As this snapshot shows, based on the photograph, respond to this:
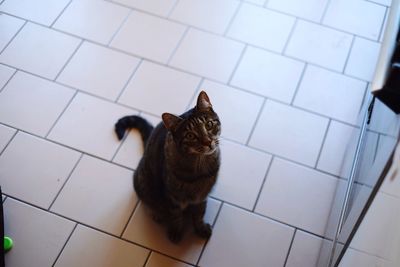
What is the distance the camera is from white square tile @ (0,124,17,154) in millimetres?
1679

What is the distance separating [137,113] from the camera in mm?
1767

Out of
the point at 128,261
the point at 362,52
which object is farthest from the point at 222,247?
the point at 362,52

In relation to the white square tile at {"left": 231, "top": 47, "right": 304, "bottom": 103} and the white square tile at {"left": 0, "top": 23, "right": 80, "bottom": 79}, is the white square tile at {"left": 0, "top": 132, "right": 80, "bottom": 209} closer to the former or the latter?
the white square tile at {"left": 0, "top": 23, "right": 80, "bottom": 79}

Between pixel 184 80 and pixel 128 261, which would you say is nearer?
pixel 128 261

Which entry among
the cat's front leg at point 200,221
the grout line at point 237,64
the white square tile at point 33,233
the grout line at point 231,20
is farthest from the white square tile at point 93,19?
the cat's front leg at point 200,221

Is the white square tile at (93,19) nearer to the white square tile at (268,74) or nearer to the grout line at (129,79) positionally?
the grout line at (129,79)

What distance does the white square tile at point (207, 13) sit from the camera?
6.64ft

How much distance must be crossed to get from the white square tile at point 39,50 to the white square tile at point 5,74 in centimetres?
3

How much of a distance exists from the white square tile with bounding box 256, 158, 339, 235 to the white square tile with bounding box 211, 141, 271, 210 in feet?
0.11

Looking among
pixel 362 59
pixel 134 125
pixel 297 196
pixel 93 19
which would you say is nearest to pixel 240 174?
pixel 297 196

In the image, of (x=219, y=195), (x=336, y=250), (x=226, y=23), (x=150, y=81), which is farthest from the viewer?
(x=226, y=23)

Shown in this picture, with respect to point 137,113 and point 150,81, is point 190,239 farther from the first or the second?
point 150,81

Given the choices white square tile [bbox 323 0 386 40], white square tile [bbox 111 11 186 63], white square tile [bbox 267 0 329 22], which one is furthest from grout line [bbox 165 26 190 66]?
white square tile [bbox 323 0 386 40]

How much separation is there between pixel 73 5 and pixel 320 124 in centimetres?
135
